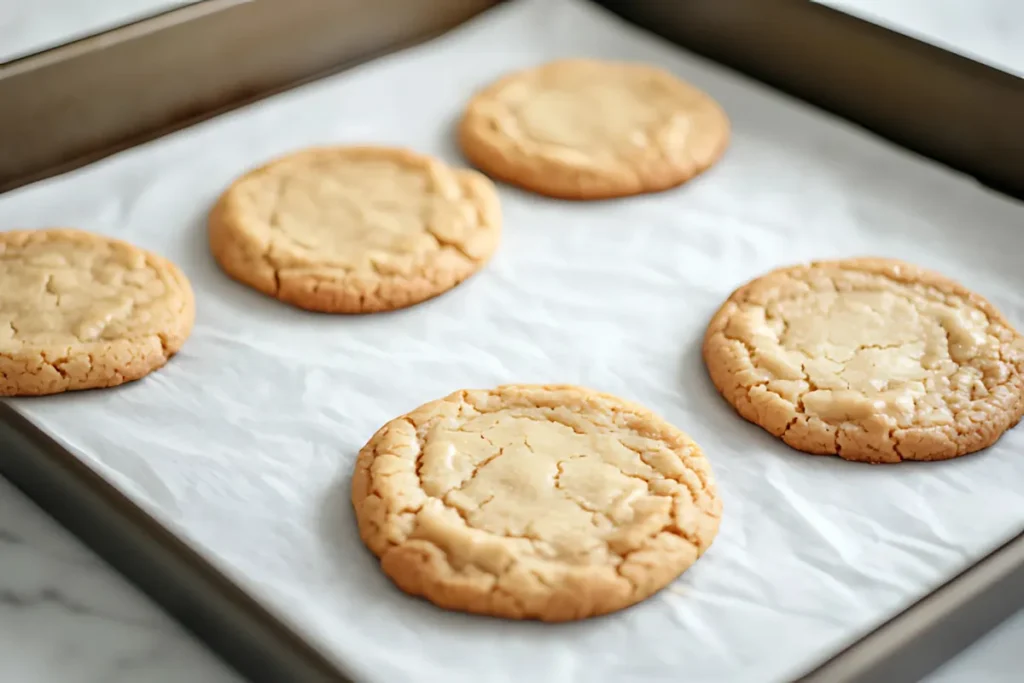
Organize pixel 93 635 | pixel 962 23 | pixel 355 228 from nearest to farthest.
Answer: pixel 93 635
pixel 355 228
pixel 962 23

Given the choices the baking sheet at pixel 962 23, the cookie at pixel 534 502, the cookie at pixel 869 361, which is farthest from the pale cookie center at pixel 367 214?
the baking sheet at pixel 962 23

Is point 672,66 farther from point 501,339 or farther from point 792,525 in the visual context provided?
point 792,525

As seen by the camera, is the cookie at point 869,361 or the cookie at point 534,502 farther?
the cookie at point 869,361

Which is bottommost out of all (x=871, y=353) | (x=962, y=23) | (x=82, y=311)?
(x=82, y=311)

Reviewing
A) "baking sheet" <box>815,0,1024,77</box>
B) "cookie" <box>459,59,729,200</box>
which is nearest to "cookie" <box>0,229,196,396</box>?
"cookie" <box>459,59,729,200</box>

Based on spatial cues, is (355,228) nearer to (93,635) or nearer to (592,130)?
(592,130)

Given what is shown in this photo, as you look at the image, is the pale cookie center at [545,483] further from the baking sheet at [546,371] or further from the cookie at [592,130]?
the cookie at [592,130]

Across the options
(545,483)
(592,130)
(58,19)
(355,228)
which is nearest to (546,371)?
(545,483)

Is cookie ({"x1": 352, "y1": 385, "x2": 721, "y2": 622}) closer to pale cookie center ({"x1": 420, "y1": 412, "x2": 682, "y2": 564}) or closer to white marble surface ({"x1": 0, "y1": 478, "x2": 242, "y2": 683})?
pale cookie center ({"x1": 420, "y1": 412, "x2": 682, "y2": 564})
